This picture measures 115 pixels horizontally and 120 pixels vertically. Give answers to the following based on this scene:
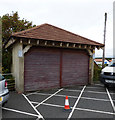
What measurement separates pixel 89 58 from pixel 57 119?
6.28m

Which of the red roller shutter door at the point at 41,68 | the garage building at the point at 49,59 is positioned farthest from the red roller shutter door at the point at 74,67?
the red roller shutter door at the point at 41,68

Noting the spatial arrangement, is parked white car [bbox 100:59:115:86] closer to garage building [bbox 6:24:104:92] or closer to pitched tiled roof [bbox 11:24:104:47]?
garage building [bbox 6:24:104:92]

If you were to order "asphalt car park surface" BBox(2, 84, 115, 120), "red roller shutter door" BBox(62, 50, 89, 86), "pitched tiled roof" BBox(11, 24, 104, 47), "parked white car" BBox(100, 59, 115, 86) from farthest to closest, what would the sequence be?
"red roller shutter door" BBox(62, 50, 89, 86), "parked white car" BBox(100, 59, 115, 86), "pitched tiled roof" BBox(11, 24, 104, 47), "asphalt car park surface" BBox(2, 84, 115, 120)

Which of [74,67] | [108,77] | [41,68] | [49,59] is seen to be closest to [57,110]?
[41,68]

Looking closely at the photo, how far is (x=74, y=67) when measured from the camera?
8.62 meters

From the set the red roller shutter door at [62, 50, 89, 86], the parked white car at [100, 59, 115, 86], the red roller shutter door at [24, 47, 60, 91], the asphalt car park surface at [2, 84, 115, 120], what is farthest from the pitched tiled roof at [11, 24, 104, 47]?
the asphalt car park surface at [2, 84, 115, 120]

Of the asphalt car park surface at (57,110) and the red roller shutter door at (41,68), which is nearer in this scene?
the asphalt car park surface at (57,110)

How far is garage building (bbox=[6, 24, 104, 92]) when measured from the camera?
688cm

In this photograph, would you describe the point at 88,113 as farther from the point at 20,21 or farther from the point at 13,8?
the point at 13,8

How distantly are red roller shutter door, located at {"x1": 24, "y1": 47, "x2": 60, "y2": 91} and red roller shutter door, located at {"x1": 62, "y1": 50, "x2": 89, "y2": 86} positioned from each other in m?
0.53

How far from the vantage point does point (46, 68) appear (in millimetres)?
7703

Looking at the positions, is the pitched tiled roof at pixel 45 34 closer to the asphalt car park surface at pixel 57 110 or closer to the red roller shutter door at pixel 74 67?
the red roller shutter door at pixel 74 67

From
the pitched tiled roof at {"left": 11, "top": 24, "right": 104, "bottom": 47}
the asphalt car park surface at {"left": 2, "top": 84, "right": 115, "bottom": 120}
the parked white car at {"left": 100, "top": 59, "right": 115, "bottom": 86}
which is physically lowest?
the asphalt car park surface at {"left": 2, "top": 84, "right": 115, "bottom": 120}

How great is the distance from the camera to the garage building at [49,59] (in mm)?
6883
